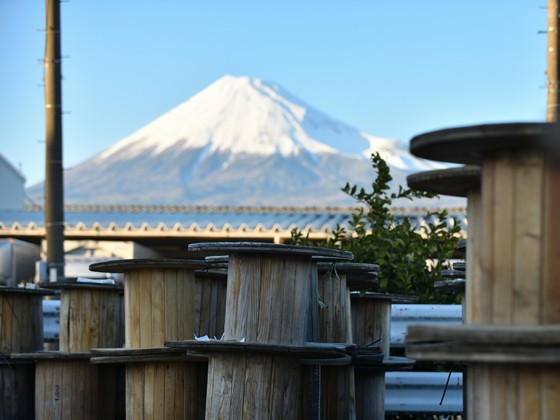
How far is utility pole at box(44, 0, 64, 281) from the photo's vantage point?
1463 cm

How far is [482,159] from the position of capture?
5492 mm

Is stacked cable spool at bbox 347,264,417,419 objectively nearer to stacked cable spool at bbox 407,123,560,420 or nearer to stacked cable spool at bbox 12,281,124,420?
stacked cable spool at bbox 12,281,124,420

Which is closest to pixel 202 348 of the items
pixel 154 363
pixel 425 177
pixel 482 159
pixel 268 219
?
pixel 154 363

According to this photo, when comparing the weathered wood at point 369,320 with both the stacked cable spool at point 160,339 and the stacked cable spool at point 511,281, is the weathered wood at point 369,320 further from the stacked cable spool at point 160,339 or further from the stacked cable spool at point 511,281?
the stacked cable spool at point 511,281

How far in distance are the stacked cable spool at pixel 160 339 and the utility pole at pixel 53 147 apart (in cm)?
584

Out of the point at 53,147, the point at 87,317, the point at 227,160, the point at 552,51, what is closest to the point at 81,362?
the point at 87,317

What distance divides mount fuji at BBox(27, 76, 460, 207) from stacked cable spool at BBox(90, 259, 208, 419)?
2618 inches

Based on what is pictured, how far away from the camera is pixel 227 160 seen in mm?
91625

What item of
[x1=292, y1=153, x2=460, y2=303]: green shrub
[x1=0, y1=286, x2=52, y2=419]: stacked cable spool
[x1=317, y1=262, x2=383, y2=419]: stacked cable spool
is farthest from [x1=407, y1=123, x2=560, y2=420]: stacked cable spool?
[x1=292, y1=153, x2=460, y2=303]: green shrub

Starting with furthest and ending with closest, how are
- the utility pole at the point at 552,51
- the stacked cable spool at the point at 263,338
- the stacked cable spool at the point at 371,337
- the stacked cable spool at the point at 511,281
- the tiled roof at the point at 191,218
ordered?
the tiled roof at the point at 191,218, the utility pole at the point at 552,51, the stacked cable spool at the point at 371,337, the stacked cable spool at the point at 263,338, the stacked cable spool at the point at 511,281

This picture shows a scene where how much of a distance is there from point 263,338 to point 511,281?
2.61 metres

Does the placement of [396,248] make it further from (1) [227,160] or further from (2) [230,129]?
(2) [230,129]

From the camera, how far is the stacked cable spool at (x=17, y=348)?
32.7 ft

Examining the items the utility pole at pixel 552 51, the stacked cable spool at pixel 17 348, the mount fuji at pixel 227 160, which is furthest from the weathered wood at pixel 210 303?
the mount fuji at pixel 227 160
